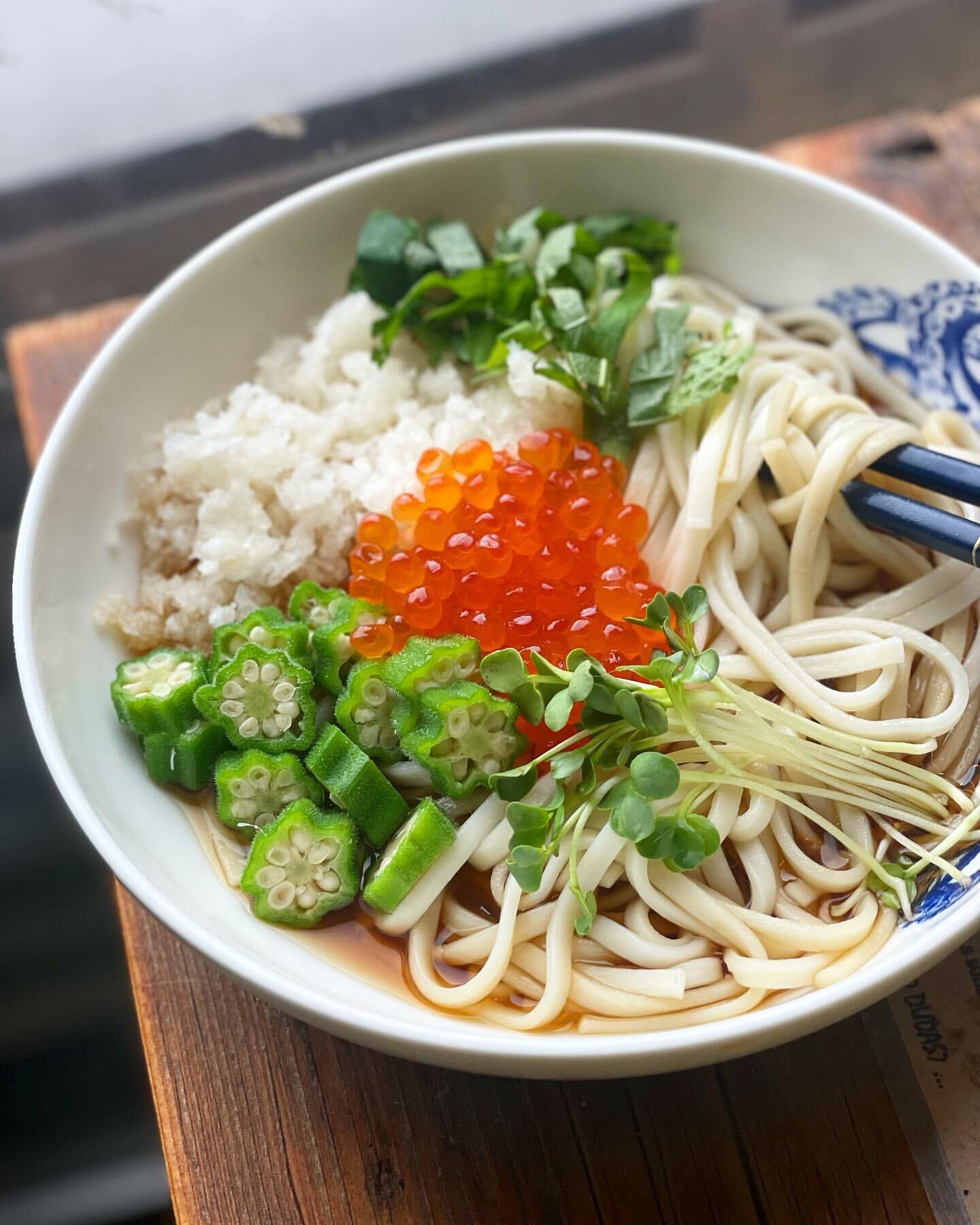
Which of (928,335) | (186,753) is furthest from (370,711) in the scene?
(928,335)

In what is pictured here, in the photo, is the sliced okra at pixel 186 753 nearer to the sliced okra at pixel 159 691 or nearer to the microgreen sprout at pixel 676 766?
the sliced okra at pixel 159 691

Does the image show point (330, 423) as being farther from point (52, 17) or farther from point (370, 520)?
point (52, 17)

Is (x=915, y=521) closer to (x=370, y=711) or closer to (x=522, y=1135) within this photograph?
(x=370, y=711)

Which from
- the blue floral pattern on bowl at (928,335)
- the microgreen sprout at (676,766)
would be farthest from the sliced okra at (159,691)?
the blue floral pattern on bowl at (928,335)

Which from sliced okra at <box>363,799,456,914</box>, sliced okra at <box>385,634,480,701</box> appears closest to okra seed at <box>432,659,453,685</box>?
sliced okra at <box>385,634,480,701</box>

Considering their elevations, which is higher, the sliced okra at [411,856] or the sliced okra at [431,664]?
the sliced okra at [431,664]

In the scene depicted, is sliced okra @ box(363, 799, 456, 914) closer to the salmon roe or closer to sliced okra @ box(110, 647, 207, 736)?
the salmon roe
